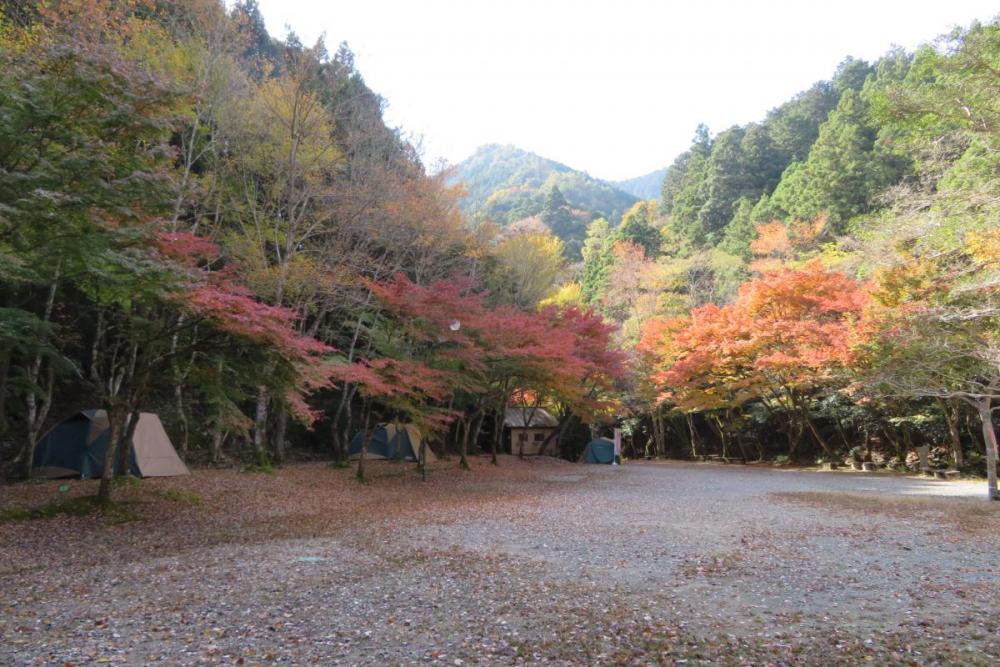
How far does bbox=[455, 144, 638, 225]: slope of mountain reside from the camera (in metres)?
58.4

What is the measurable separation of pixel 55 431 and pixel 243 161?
23.2ft

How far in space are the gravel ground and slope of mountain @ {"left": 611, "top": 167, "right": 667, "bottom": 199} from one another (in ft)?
312

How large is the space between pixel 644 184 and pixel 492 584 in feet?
351

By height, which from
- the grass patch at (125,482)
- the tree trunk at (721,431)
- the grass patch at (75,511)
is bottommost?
the grass patch at (75,511)

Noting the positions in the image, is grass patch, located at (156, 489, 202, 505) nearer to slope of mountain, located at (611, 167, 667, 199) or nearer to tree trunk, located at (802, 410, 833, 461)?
tree trunk, located at (802, 410, 833, 461)

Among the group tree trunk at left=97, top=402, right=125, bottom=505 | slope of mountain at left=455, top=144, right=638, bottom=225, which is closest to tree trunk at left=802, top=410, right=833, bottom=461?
tree trunk at left=97, top=402, right=125, bottom=505

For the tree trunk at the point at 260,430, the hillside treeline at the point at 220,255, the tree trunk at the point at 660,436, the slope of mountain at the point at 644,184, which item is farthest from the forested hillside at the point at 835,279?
the slope of mountain at the point at 644,184

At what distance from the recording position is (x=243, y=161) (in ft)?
45.3

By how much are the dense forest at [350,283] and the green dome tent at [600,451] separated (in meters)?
1.78

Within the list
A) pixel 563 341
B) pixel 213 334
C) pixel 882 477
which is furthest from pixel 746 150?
pixel 213 334

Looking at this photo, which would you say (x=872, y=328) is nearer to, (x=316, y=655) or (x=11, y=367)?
(x=316, y=655)

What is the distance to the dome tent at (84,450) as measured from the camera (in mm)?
10922

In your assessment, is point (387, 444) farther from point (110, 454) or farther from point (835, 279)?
point (835, 279)

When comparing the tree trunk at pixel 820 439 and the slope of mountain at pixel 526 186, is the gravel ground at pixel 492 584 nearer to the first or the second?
the tree trunk at pixel 820 439
